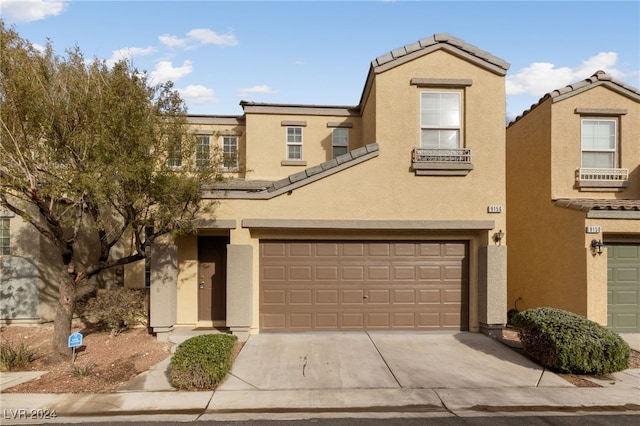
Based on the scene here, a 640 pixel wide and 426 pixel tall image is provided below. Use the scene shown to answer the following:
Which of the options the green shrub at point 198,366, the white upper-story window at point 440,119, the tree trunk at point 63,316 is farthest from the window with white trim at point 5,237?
the white upper-story window at point 440,119

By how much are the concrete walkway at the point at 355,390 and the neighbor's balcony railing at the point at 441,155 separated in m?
4.56

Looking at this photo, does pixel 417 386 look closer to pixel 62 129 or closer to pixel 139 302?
pixel 139 302

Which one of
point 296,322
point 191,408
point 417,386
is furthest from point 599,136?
point 191,408

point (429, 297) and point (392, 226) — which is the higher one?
point (392, 226)

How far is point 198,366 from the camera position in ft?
21.1

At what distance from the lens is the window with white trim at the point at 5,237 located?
1050 cm

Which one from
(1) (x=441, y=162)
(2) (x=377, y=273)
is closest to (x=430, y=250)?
(2) (x=377, y=273)

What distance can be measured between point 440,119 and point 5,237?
12412 millimetres

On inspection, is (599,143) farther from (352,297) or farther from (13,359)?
(13,359)

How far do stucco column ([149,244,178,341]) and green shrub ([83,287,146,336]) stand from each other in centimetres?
78

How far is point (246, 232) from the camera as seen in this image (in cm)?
930

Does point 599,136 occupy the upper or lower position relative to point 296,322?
upper

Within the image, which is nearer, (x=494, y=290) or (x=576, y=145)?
(x=494, y=290)

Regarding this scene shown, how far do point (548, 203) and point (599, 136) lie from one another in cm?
243
